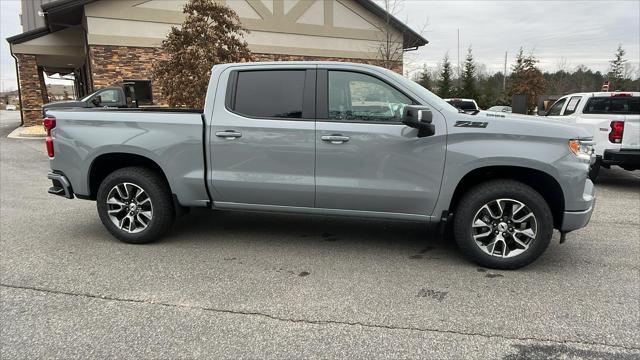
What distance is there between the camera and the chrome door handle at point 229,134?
4.74 meters

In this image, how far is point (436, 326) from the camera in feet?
11.1

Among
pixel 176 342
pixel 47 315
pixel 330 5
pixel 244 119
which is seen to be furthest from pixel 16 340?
pixel 330 5

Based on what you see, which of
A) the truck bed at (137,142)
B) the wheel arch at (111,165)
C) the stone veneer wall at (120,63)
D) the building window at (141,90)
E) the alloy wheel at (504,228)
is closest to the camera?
the alloy wheel at (504,228)

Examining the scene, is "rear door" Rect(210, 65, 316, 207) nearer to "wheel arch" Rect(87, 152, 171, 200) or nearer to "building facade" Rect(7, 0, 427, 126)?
"wheel arch" Rect(87, 152, 171, 200)

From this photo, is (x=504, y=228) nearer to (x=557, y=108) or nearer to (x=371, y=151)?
(x=371, y=151)

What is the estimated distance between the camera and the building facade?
17.1 meters

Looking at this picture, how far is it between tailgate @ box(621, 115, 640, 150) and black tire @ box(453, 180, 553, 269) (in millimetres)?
5209

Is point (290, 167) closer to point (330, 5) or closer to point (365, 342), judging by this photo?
point (365, 342)

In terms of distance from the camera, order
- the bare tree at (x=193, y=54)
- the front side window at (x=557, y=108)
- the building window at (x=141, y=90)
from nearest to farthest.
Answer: the front side window at (x=557, y=108) → the bare tree at (x=193, y=54) → the building window at (x=141, y=90)

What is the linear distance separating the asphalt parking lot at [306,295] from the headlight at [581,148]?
107cm

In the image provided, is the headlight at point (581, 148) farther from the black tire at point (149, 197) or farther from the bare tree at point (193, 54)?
the bare tree at point (193, 54)

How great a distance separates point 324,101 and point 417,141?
0.97 m

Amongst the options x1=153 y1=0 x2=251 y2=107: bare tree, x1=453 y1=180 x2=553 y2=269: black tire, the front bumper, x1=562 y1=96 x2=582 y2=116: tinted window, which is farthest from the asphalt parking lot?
x1=153 y1=0 x2=251 y2=107: bare tree

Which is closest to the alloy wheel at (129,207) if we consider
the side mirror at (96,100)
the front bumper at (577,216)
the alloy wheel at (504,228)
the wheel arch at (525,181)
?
the wheel arch at (525,181)
